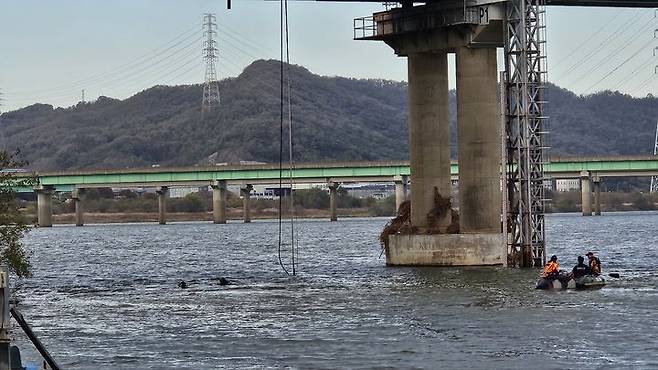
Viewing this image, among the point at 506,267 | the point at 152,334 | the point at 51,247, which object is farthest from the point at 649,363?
the point at 51,247

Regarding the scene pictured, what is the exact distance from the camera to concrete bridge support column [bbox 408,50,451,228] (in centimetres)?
8131

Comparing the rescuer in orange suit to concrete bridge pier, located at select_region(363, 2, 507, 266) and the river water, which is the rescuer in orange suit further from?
concrete bridge pier, located at select_region(363, 2, 507, 266)

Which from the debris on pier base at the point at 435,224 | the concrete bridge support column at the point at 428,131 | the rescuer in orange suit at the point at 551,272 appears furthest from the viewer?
the concrete bridge support column at the point at 428,131

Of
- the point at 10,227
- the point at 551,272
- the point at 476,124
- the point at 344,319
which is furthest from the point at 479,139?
the point at 10,227

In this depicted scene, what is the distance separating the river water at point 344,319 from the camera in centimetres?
4409

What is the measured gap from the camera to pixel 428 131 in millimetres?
81750

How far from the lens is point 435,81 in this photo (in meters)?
81.4

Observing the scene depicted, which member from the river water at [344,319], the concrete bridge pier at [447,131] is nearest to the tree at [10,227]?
the river water at [344,319]

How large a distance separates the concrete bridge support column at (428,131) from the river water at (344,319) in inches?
174

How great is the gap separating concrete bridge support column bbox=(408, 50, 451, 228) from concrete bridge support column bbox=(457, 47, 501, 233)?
3.33 meters

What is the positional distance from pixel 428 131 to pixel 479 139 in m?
5.20

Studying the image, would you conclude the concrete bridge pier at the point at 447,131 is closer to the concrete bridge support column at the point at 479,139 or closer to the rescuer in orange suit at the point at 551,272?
the concrete bridge support column at the point at 479,139

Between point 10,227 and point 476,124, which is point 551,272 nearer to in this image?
point 476,124

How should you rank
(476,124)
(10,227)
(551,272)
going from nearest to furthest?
(10,227) → (551,272) → (476,124)
